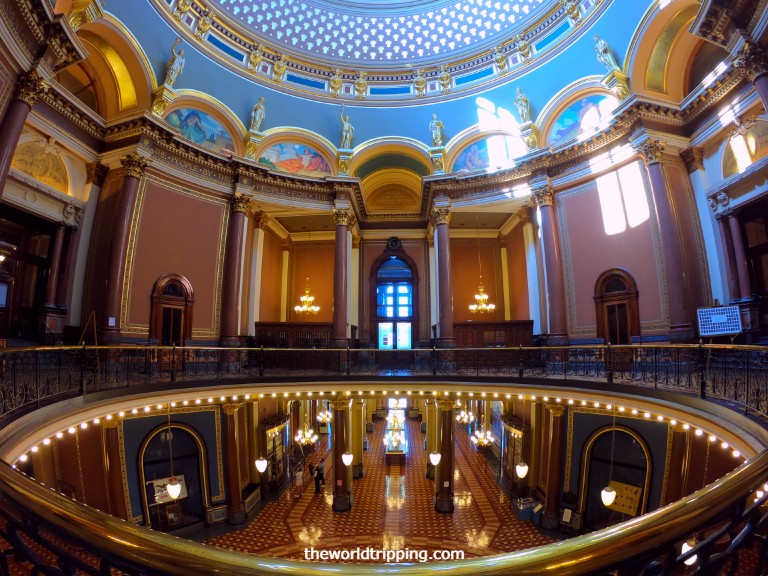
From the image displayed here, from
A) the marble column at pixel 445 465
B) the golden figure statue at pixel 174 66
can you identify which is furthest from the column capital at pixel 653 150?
the golden figure statue at pixel 174 66

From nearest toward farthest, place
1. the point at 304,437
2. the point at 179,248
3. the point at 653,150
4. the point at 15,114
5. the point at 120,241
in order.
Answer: the point at 15,114, the point at 653,150, the point at 120,241, the point at 179,248, the point at 304,437

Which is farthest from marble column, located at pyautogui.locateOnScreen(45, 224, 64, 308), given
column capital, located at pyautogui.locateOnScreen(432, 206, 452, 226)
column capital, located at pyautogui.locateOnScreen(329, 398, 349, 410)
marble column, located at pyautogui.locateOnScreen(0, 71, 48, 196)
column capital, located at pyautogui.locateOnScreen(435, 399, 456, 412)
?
column capital, located at pyautogui.locateOnScreen(432, 206, 452, 226)

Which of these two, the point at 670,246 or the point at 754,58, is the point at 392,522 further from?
the point at 754,58

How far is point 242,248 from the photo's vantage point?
14.4 meters

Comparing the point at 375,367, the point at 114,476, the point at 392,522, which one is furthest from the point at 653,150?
the point at 114,476

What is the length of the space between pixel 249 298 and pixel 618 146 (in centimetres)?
1351

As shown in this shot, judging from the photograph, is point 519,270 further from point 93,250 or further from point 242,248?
point 93,250

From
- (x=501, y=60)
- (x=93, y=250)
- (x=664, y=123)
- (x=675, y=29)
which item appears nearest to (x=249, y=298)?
(x=93, y=250)

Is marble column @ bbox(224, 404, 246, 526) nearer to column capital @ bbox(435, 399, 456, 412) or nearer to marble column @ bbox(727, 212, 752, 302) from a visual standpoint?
column capital @ bbox(435, 399, 456, 412)

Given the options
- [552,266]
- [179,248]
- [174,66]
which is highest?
[174,66]

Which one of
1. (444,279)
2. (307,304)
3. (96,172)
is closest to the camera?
(96,172)

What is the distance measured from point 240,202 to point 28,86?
652cm

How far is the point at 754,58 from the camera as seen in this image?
7.36 metres

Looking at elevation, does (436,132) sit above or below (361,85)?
below
